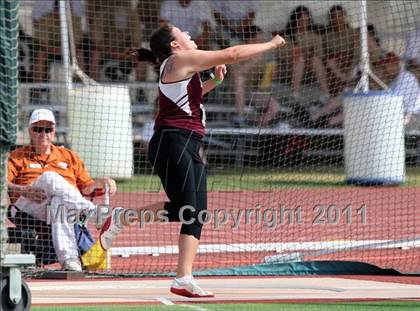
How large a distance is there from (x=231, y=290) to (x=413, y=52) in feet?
19.3

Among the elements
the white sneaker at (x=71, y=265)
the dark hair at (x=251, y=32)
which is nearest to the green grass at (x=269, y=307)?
Answer: the white sneaker at (x=71, y=265)

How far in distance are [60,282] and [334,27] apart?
521cm

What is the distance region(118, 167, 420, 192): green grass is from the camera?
12602 mm

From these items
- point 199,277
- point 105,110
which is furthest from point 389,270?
point 105,110

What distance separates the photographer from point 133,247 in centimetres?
1085

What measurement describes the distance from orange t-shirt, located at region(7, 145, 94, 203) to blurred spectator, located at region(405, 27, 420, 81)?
4648 mm

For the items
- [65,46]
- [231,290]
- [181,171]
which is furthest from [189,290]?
[65,46]

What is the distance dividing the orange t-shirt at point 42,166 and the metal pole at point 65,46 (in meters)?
5.26

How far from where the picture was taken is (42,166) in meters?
9.76

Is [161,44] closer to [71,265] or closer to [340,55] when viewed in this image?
[71,265]

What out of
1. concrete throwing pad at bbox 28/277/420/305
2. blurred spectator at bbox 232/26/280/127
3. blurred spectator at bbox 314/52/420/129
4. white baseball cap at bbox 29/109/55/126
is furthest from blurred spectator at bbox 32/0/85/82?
concrete throwing pad at bbox 28/277/420/305

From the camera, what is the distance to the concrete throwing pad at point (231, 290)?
314 inches

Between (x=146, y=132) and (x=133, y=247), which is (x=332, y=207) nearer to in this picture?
(x=133, y=247)

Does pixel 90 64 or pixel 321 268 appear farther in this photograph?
pixel 90 64
